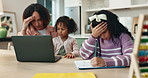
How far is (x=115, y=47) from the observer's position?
1.25 meters

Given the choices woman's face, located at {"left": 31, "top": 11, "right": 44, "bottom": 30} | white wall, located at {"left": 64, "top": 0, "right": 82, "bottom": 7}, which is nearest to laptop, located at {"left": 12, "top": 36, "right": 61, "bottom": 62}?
woman's face, located at {"left": 31, "top": 11, "right": 44, "bottom": 30}

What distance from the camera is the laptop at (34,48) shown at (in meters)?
1.06

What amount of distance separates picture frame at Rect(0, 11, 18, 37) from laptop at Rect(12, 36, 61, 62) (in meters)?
1.82

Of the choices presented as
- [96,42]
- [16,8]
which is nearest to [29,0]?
[16,8]

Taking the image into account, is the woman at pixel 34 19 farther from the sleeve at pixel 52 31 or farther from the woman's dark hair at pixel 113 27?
the woman's dark hair at pixel 113 27

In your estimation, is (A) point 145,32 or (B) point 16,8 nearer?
(A) point 145,32

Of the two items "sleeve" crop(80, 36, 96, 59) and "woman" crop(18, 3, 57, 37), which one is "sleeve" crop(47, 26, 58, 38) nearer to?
"woman" crop(18, 3, 57, 37)

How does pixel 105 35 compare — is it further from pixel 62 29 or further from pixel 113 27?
pixel 62 29

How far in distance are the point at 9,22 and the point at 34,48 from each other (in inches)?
→ 78.9

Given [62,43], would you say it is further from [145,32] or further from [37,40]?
[145,32]

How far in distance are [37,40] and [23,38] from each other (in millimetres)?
99

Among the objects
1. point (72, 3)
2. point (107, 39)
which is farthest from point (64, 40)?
point (72, 3)

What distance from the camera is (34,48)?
1.09 metres

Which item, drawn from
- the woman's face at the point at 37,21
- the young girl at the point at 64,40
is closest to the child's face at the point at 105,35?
the young girl at the point at 64,40
